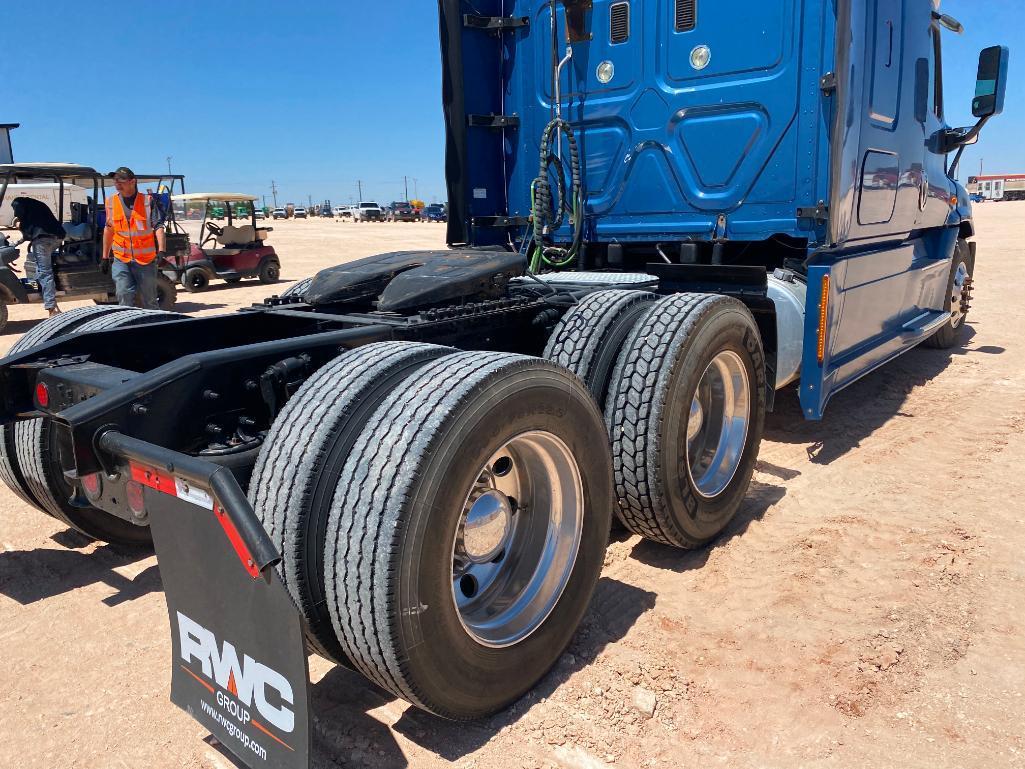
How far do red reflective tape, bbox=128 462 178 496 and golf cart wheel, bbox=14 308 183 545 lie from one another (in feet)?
4.39

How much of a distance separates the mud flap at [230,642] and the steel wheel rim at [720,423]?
240 centimetres

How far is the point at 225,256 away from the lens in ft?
53.1

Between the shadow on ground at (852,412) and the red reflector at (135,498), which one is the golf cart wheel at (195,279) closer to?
the shadow on ground at (852,412)

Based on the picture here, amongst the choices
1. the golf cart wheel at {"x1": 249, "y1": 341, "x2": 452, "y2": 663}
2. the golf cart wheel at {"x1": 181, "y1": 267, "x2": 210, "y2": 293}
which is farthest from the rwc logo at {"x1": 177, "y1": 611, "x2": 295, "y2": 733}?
the golf cart wheel at {"x1": 181, "y1": 267, "x2": 210, "y2": 293}

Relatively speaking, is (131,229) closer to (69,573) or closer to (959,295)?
(69,573)

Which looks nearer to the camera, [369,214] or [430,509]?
[430,509]

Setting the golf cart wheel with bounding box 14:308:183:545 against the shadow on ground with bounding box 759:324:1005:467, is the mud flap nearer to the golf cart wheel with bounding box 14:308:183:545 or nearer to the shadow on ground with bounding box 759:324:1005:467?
the golf cart wheel with bounding box 14:308:183:545

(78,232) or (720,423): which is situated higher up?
(78,232)

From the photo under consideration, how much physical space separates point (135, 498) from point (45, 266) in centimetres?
1068

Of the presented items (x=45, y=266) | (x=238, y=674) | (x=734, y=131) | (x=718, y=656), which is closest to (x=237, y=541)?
(x=238, y=674)

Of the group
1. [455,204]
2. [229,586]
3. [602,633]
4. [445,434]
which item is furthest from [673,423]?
[455,204]

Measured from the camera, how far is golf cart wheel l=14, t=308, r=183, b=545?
10.7 ft

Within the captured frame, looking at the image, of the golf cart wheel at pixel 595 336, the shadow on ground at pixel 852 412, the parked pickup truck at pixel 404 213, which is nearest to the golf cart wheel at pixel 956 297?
the shadow on ground at pixel 852 412

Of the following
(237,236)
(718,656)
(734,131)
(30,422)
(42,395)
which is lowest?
(718,656)
